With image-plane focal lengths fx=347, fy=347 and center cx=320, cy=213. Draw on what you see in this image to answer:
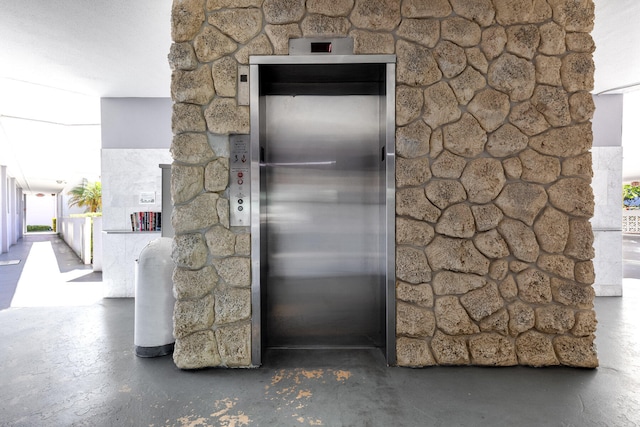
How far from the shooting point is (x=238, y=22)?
95.2 inches

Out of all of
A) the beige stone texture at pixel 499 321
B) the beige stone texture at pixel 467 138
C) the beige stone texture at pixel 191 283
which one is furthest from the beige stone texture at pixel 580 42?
the beige stone texture at pixel 191 283

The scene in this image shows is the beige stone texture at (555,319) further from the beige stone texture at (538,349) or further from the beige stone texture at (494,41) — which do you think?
the beige stone texture at (494,41)

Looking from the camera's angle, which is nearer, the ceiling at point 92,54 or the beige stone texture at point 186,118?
the beige stone texture at point 186,118

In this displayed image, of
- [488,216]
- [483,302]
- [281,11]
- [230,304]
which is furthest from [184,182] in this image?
[483,302]

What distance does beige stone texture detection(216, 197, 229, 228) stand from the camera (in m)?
2.44

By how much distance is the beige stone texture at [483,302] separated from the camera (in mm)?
2453

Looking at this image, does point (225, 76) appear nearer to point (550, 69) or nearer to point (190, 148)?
point (190, 148)

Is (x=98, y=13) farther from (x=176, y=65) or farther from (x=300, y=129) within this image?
(x=300, y=129)

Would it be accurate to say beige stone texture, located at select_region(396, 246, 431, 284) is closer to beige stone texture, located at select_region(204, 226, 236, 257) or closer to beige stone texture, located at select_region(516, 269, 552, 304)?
beige stone texture, located at select_region(516, 269, 552, 304)

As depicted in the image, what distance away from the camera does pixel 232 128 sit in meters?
2.43

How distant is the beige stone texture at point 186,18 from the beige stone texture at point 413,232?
1.95 metres

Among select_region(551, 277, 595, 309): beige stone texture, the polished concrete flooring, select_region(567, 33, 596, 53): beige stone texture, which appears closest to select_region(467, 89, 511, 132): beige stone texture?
select_region(567, 33, 596, 53): beige stone texture

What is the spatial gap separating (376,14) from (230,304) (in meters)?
2.28

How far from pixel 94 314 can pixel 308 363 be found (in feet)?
8.99
